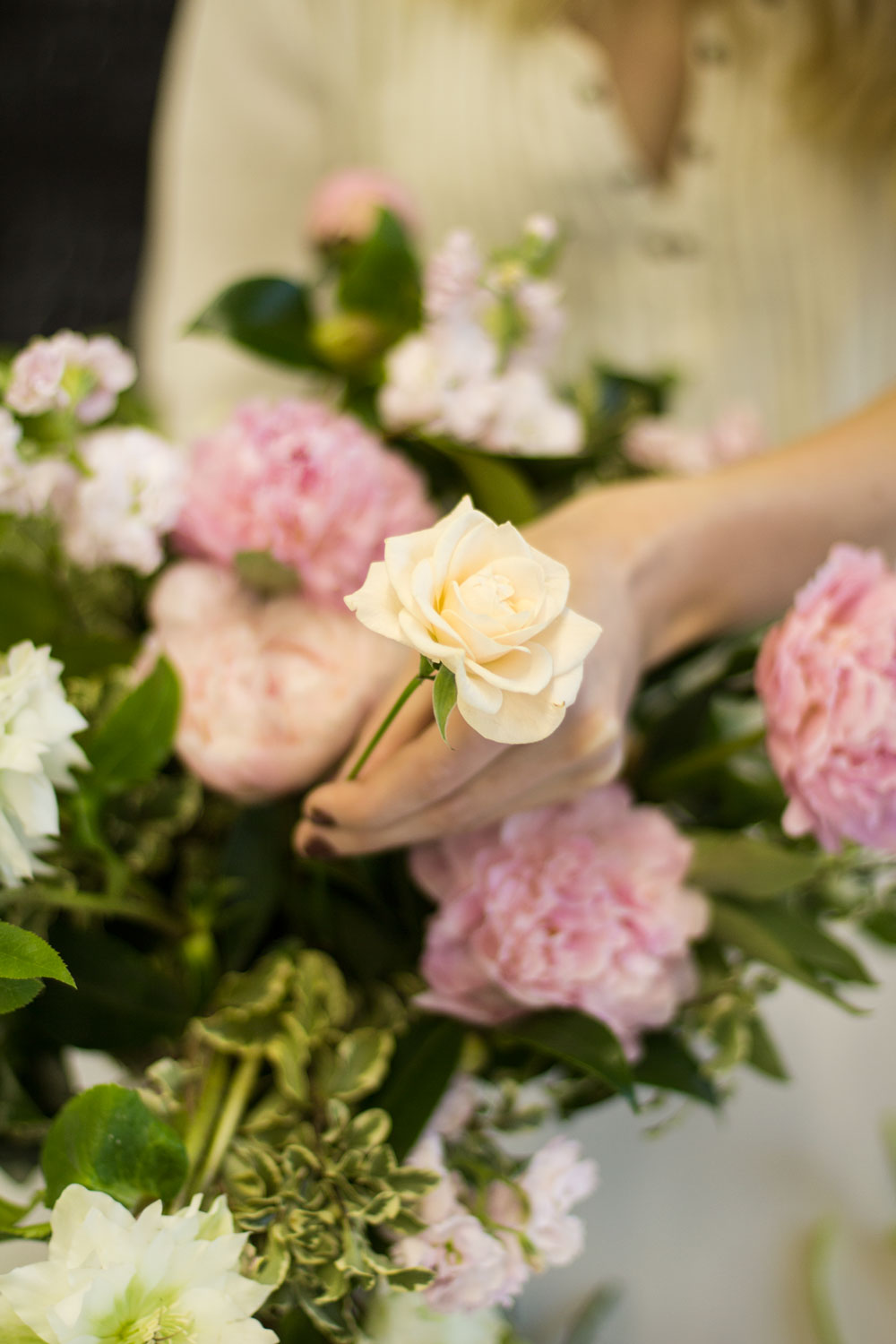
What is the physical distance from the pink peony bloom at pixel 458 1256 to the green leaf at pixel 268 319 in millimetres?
342

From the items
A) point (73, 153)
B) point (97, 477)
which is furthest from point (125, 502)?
point (73, 153)

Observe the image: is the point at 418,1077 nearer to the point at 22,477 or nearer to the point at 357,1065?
the point at 357,1065

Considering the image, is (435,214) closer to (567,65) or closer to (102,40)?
(567,65)

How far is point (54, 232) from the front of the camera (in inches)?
45.8

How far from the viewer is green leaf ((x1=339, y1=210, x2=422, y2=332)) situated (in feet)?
1.40

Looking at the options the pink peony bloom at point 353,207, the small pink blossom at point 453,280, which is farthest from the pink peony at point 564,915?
the pink peony bloom at point 353,207

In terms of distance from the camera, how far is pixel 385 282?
0.43m

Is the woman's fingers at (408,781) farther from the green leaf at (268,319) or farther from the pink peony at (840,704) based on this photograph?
the green leaf at (268,319)

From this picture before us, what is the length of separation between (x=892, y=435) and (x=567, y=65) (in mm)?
498

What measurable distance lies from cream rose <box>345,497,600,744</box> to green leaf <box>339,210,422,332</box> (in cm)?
28

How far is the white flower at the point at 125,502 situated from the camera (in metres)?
0.31

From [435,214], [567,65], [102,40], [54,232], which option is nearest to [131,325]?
[54,232]

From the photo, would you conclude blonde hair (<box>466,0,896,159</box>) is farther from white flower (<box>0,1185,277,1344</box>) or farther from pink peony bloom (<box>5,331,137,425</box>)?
white flower (<box>0,1185,277,1344</box>)

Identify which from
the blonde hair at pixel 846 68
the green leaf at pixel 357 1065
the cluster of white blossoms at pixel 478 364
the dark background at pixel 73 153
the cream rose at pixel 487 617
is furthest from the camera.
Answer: the dark background at pixel 73 153
